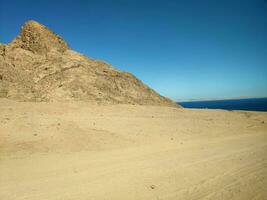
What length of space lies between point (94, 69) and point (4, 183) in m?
24.1

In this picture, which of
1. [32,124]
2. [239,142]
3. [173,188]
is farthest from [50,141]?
[239,142]

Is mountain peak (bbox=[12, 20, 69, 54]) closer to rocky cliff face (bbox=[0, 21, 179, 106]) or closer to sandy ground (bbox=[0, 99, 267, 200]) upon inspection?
rocky cliff face (bbox=[0, 21, 179, 106])

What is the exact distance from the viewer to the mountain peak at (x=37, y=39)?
3000 centimetres

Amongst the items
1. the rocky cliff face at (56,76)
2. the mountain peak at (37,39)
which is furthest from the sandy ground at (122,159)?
the mountain peak at (37,39)

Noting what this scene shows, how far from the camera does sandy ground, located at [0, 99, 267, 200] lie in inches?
234

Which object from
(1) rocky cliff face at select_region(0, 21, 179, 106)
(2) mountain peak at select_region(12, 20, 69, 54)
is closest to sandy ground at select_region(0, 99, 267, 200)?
(1) rocky cliff face at select_region(0, 21, 179, 106)

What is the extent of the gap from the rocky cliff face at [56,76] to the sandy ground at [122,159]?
680 centimetres

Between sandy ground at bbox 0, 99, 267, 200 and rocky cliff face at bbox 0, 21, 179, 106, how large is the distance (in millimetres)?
6795

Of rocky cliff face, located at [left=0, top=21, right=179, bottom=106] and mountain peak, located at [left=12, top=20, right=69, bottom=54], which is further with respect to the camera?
mountain peak, located at [left=12, top=20, right=69, bottom=54]

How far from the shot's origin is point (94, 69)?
29.4 meters

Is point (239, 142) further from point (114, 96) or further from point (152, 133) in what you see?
point (114, 96)

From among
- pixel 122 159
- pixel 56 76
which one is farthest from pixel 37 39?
pixel 122 159

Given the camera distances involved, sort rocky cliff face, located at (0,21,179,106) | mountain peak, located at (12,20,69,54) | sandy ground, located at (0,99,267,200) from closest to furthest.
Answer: sandy ground, located at (0,99,267,200) → rocky cliff face, located at (0,21,179,106) → mountain peak, located at (12,20,69,54)

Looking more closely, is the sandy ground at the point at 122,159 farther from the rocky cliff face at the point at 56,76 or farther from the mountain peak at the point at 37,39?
the mountain peak at the point at 37,39
